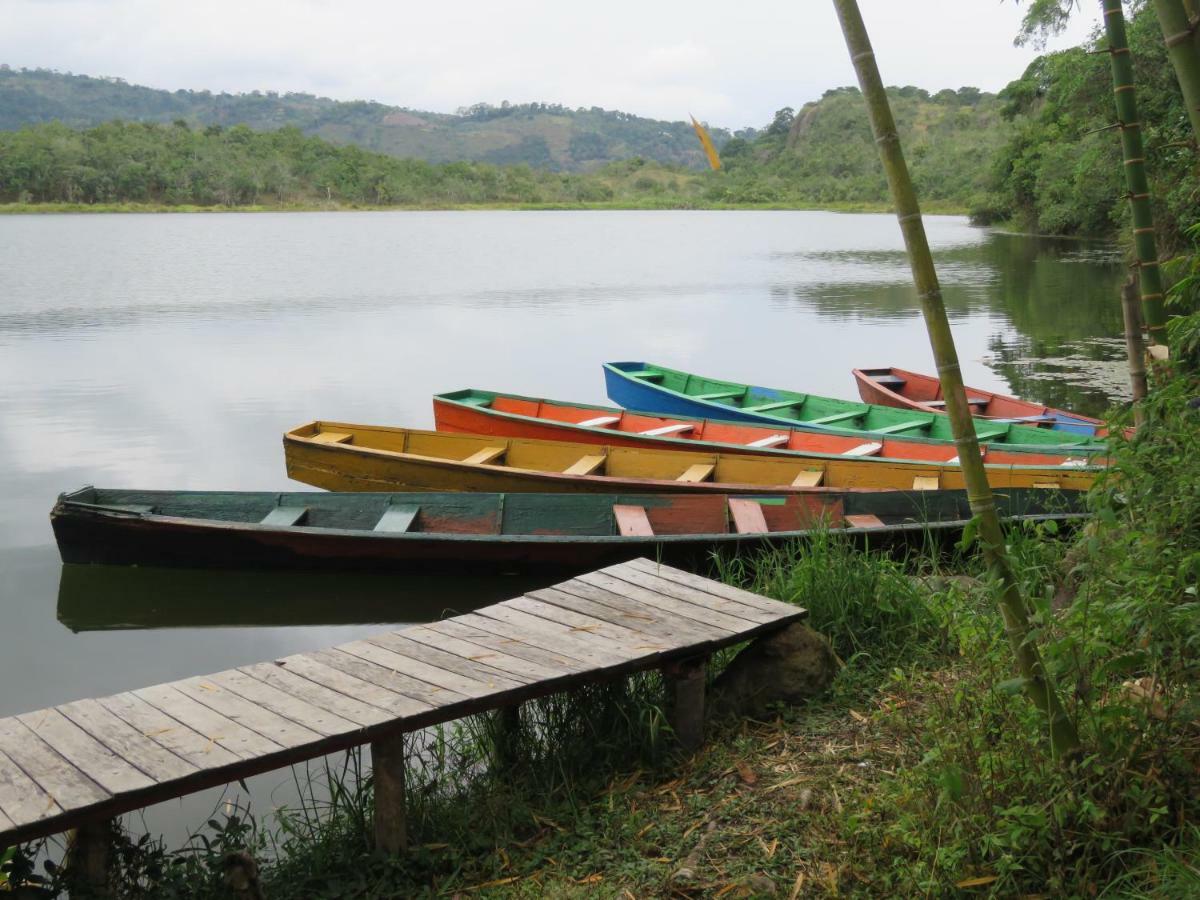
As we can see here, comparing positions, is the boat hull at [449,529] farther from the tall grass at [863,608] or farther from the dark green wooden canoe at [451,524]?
the tall grass at [863,608]

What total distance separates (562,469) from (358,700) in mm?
5579

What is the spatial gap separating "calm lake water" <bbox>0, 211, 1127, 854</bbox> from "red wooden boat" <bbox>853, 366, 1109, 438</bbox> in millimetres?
2469

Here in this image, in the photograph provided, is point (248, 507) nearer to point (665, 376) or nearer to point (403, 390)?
point (665, 376)

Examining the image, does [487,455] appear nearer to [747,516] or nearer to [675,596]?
[747,516]

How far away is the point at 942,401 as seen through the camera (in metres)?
11.7

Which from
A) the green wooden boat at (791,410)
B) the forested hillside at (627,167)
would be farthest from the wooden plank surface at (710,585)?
the forested hillside at (627,167)

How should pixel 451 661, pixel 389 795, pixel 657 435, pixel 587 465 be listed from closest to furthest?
1. pixel 389 795
2. pixel 451 661
3. pixel 587 465
4. pixel 657 435

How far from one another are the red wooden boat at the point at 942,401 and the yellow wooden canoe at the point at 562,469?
6.29 ft

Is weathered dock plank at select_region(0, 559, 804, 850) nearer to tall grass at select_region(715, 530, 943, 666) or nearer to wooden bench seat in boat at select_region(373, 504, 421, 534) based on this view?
tall grass at select_region(715, 530, 943, 666)

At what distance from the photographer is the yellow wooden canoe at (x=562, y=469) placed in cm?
739

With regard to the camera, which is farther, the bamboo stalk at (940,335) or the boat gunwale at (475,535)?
the boat gunwale at (475,535)

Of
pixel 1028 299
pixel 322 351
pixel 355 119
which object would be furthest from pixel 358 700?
pixel 355 119

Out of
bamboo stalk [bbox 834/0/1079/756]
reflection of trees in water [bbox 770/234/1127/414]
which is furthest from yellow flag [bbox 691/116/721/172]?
reflection of trees in water [bbox 770/234/1127/414]

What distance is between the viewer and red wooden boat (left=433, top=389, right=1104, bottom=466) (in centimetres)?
809
